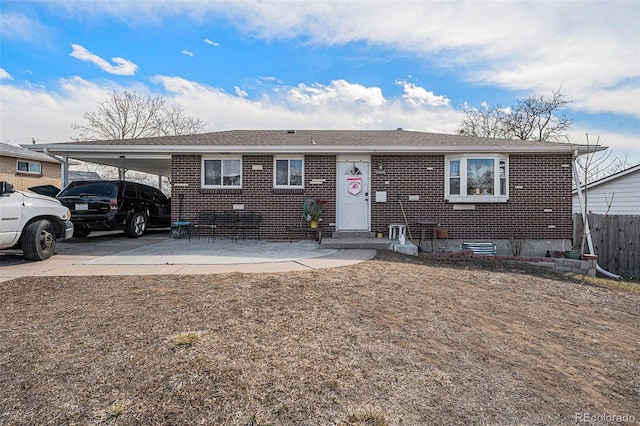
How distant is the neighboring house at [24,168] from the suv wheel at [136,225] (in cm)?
1254

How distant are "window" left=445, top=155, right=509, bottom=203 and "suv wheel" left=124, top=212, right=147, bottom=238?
9430 millimetres

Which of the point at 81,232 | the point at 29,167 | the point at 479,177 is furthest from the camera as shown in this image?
the point at 29,167

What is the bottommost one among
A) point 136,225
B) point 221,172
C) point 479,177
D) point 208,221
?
point 136,225

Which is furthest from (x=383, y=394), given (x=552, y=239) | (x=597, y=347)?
(x=552, y=239)

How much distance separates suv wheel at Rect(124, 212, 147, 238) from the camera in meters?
10.2

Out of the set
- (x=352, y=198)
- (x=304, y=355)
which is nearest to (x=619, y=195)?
(x=352, y=198)

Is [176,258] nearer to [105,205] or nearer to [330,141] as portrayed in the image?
[105,205]

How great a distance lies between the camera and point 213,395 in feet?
7.47

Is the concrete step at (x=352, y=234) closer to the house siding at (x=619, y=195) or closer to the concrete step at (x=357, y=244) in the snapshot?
the concrete step at (x=357, y=244)

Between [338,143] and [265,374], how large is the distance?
839cm

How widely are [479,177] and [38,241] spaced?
10793mm

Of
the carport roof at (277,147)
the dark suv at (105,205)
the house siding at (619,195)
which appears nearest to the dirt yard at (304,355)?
the dark suv at (105,205)

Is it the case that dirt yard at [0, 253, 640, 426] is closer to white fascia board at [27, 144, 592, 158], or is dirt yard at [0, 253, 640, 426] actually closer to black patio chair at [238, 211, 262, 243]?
black patio chair at [238, 211, 262, 243]

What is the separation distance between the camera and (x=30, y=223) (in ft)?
21.5
